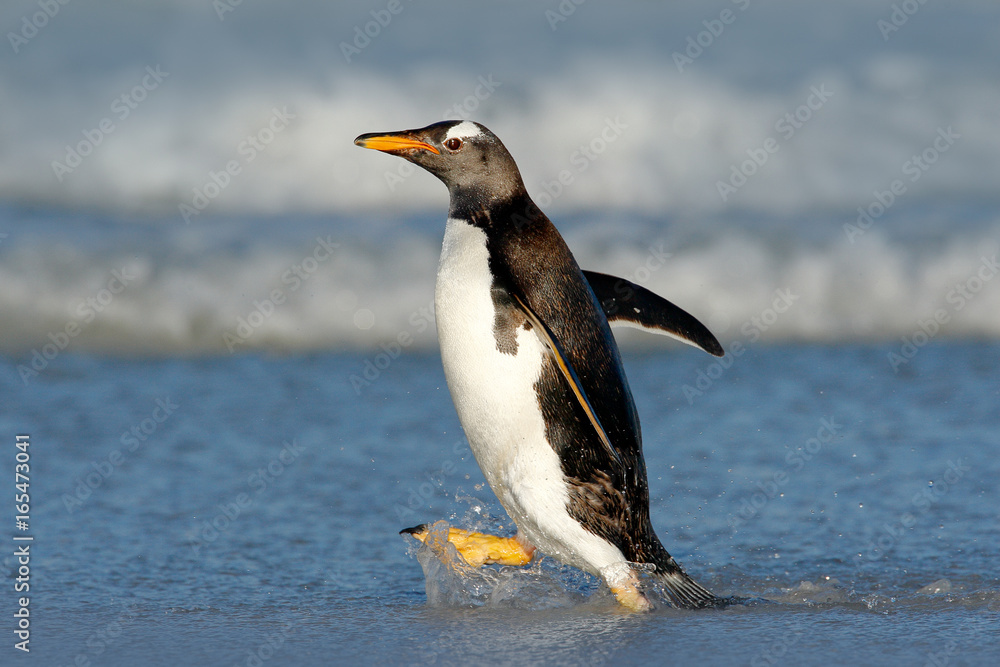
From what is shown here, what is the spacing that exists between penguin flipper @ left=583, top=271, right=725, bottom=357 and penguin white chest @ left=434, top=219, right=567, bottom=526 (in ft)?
2.02

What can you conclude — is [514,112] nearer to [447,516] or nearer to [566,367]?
[447,516]

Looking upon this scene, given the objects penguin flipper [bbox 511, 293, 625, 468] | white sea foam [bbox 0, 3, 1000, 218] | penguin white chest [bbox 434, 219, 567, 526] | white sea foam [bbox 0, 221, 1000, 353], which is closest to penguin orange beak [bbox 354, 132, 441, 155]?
penguin white chest [bbox 434, 219, 567, 526]

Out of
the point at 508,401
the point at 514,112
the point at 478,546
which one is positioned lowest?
the point at 478,546

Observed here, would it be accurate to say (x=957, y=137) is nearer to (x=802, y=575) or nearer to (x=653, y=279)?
(x=653, y=279)

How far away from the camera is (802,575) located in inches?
116

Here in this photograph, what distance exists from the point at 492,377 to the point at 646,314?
2.43 ft

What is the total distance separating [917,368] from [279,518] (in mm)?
3425

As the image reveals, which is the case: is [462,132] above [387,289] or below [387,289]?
below

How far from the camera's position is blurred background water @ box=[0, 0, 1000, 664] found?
8.89ft

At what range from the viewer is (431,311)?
663 cm

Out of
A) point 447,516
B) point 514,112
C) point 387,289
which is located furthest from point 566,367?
point 514,112

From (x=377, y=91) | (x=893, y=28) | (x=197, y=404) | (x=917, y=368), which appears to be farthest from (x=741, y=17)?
(x=197, y=404)

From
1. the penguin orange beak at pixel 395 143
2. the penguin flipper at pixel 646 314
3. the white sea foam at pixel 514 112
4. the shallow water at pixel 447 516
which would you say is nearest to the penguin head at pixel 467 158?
the penguin orange beak at pixel 395 143

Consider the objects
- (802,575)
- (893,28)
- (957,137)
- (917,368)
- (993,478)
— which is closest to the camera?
(802,575)
